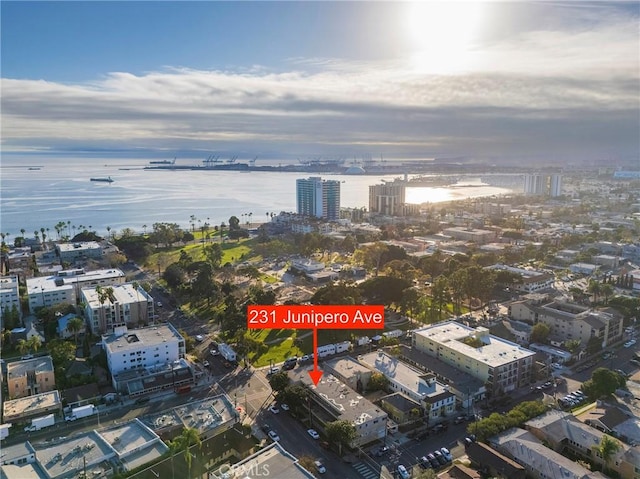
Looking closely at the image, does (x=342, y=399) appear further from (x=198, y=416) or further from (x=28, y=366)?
(x=28, y=366)

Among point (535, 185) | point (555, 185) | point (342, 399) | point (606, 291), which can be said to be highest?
point (555, 185)

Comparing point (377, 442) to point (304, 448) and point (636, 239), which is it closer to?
point (304, 448)

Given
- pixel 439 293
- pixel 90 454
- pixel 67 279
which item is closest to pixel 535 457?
pixel 90 454

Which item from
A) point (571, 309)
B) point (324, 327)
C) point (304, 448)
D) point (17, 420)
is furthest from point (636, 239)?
point (17, 420)

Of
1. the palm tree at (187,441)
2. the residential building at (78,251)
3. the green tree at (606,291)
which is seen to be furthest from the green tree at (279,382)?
the residential building at (78,251)

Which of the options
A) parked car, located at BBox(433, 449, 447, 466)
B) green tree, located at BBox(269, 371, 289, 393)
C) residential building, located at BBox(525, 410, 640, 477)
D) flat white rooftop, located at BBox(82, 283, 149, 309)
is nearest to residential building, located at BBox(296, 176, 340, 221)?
flat white rooftop, located at BBox(82, 283, 149, 309)

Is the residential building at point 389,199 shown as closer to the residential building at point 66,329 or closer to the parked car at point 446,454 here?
A: the residential building at point 66,329
